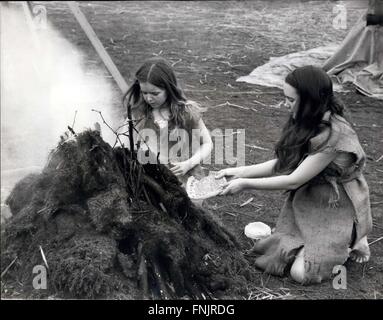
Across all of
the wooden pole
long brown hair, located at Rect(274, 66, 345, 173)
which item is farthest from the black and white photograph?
the wooden pole

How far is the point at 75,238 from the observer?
3098 millimetres

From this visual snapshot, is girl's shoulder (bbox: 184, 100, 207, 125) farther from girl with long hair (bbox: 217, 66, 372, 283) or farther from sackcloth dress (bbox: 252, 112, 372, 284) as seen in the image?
sackcloth dress (bbox: 252, 112, 372, 284)

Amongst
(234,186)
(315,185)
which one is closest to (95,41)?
(234,186)

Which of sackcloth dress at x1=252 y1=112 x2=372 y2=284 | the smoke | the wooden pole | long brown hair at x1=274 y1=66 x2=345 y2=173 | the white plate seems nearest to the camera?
long brown hair at x1=274 y1=66 x2=345 y2=173

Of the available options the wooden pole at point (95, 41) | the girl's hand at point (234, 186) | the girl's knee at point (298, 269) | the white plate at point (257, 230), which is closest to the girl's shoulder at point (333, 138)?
the girl's hand at point (234, 186)

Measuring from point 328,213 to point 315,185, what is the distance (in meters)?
0.19

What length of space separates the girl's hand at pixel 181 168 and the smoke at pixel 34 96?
57.6 inches

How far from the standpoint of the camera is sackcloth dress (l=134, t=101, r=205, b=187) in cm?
402

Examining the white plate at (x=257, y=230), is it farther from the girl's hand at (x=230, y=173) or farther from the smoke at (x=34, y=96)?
the smoke at (x=34, y=96)

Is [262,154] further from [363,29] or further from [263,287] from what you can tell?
[363,29]

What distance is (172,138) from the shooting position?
4.07 meters

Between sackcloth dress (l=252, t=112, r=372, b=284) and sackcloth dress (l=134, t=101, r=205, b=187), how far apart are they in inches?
30.9
